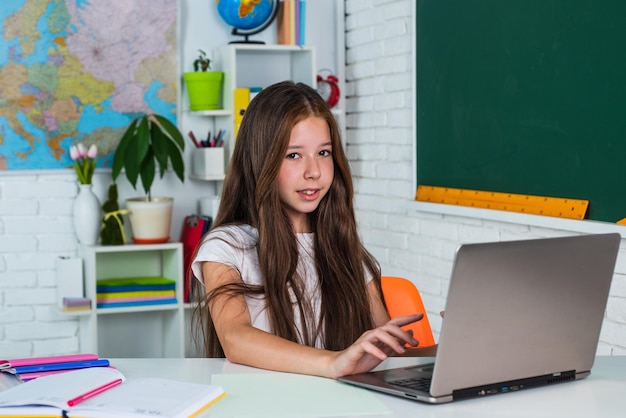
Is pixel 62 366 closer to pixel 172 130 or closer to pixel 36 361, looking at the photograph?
pixel 36 361

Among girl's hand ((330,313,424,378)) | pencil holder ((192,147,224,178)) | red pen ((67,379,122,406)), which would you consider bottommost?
red pen ((67,379,122,406))

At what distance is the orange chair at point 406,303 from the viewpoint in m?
2.13

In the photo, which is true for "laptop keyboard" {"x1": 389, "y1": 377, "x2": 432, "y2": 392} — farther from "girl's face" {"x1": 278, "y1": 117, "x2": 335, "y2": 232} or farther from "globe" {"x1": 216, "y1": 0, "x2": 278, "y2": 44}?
"globe" {"x1": 216, "y1": 0, "x2": 278, "y2": 44}

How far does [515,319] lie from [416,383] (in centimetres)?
20

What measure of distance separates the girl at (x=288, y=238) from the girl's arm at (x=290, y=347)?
10mm

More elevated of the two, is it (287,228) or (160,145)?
(160,145)

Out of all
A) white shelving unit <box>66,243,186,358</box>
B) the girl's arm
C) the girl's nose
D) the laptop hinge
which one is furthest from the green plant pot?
the laptop hinge

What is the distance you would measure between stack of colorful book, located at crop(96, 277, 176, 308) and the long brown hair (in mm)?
1645

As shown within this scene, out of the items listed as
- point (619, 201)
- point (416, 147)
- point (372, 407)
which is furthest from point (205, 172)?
point (372, 407)

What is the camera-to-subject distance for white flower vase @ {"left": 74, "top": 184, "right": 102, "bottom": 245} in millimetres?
3668

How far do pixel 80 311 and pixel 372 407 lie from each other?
2498 mm

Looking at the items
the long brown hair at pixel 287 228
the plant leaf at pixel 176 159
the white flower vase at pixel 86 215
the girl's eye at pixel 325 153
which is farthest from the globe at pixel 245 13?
the girl's eye at pixel 325 153

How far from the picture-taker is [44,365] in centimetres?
157

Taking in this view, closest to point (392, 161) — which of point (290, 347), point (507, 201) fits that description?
point (507, 201)
